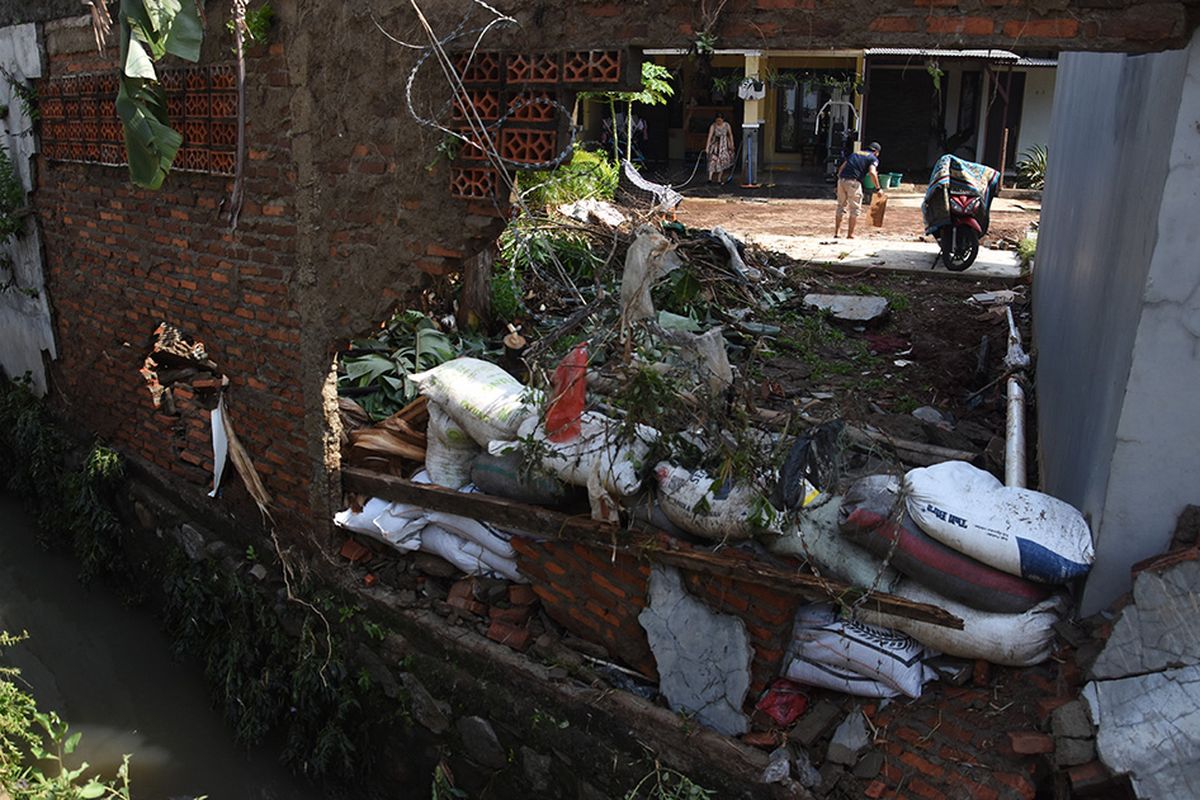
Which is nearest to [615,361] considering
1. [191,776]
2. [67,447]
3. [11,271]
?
[191,776]

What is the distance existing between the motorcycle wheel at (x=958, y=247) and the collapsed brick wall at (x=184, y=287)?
7.66 meters

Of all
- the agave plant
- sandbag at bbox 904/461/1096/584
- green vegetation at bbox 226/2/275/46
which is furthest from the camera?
the agave plant

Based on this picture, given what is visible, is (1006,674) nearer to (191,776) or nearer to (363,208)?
(363,208)

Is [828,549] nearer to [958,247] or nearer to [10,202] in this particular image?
[10,202]

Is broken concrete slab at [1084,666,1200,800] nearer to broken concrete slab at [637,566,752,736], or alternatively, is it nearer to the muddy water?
broken concrete slab at [637,566,752,736]

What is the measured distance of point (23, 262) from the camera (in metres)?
7.11

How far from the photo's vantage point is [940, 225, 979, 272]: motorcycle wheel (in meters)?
10.1

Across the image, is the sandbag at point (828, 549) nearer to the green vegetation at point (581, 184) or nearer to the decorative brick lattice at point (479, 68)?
the decorative brick lattice at point (479, 68)

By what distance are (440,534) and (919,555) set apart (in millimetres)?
2301

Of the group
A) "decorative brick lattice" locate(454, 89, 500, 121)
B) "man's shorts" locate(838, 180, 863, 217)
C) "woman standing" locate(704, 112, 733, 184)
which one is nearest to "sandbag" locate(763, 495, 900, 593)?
"decorative brick lattice" locate(454, 89, 500, 121)

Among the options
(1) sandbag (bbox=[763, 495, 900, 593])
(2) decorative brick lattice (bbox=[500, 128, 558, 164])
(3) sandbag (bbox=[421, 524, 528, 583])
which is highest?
(2) decorative brick lattice (bbox=[500, 128, 558, 164])

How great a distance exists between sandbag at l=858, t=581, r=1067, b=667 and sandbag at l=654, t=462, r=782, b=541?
560mm

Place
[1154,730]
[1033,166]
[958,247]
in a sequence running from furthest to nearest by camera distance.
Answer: [1033,166], [958,247], [1154,730]

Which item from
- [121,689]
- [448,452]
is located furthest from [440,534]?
[121,689]
